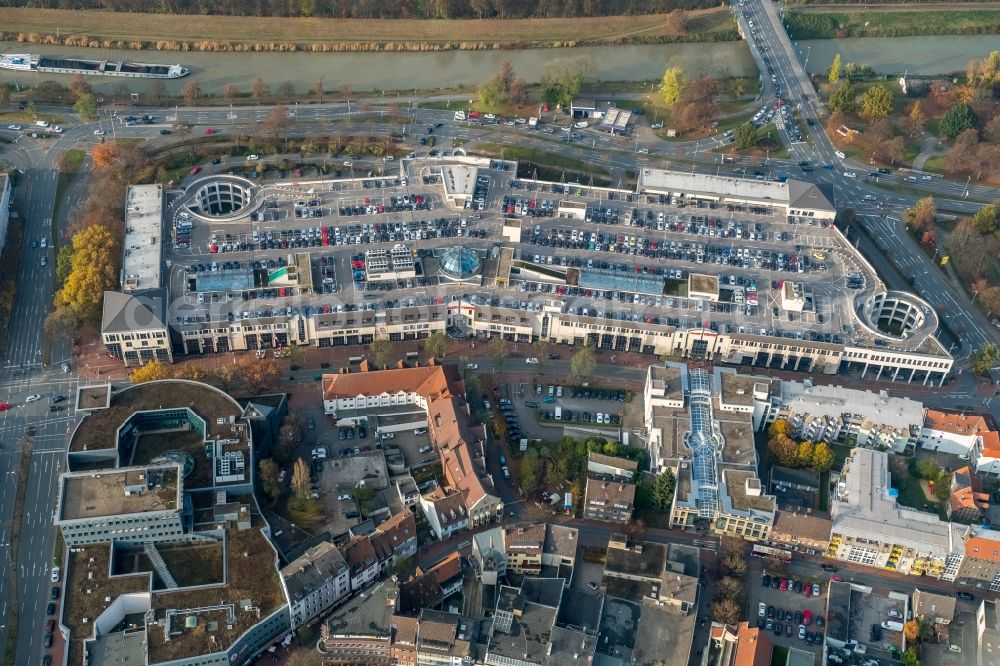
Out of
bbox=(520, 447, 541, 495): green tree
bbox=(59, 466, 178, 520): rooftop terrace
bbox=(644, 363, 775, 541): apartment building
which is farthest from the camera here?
bbox=(520, 447, 541, 495): green tree

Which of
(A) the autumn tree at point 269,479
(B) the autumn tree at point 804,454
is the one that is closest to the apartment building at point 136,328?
(A) the autumn tree at point 269,479

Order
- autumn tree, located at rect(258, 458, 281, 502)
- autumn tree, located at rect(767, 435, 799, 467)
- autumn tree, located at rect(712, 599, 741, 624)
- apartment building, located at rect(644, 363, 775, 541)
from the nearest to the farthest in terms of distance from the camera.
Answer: autumn tree, located at rect(712, 599, 741, 624) → apartment building, located at rect(644, 363, 775, 541) → autumn tree, located at rect(258, 458, 281, 502) → autumn tree, located at rect(767, 435, 799, 467)

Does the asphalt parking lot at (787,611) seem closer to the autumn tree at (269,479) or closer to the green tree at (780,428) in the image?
the green tree at (780,428)

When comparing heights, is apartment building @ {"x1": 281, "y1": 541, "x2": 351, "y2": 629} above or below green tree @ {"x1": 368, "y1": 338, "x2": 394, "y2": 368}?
below

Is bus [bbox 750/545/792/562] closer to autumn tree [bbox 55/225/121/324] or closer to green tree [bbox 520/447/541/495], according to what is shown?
green tree [bbox 520/447/541/495]

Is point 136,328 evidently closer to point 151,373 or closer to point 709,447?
point 151,373

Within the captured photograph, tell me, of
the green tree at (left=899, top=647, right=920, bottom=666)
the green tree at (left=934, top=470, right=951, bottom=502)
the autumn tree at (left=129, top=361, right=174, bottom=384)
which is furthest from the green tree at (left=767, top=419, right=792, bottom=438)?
the autumn tree at (left=129, top=361, right=174, bottom=384)

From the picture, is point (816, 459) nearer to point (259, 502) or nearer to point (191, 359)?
point (259, 502)
